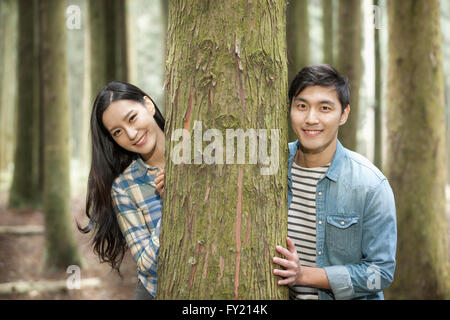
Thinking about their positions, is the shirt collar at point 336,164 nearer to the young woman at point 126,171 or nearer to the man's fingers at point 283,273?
the man's fingers at point 283,273

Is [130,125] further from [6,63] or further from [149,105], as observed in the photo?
[6,63]

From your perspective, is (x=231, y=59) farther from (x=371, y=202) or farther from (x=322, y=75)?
(x=371, y=202)

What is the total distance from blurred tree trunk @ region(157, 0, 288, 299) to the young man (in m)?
0.30

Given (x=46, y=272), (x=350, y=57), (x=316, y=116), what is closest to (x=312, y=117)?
(x=316, y=116)

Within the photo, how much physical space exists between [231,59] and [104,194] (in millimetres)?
1357

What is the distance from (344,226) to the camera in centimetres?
243

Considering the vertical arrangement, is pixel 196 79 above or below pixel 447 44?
below

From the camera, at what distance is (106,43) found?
312 inches

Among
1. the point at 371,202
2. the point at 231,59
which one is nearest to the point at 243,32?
the point at 231,59

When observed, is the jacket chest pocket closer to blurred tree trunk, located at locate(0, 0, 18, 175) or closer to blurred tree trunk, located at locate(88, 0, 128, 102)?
blurred tree trunk, located at locate(88, 0, 128, 102)

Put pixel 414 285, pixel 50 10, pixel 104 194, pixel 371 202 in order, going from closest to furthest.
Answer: pixel 371 202
pixel 104 194
pixel 414 285
pixel 50 10

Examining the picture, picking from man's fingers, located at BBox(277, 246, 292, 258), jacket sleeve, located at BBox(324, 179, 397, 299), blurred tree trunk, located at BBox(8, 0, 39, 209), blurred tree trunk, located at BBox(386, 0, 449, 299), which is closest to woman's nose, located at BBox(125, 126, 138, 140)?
man's fingers, located at BBox(277, 246, 292, 258)

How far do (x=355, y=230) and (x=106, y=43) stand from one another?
6.80m

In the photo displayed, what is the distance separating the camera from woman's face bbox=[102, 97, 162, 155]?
2719 mm
